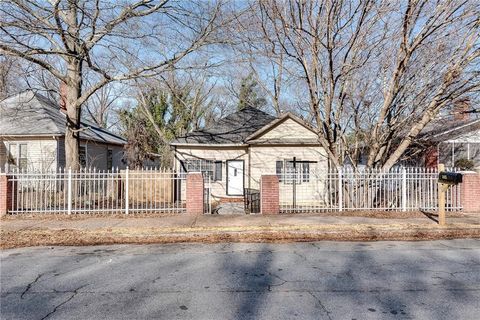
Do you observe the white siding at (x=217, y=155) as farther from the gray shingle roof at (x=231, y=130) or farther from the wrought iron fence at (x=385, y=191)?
the wrought iron fence at (x=385, y=191)

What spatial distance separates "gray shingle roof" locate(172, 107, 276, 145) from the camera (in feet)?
61.5

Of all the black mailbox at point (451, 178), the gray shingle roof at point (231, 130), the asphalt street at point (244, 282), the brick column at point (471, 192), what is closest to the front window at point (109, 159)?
the gray shingle roof at point (231, 130)

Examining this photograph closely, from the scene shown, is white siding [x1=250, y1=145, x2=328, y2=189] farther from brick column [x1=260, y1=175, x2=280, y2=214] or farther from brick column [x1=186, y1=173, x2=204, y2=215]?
brick column [x1=186, y1=173, x2=204, y2=215]

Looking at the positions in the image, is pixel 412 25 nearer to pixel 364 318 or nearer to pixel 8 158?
pixel 364 318

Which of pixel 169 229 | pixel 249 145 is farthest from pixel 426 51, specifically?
pixel 169 229

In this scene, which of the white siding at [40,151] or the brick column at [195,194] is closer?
the brick column at [195,194]

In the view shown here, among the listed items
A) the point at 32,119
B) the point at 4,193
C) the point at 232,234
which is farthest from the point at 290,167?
the point at 32,119

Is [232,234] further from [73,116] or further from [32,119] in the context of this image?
[32,119]

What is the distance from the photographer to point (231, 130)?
20.0 meters

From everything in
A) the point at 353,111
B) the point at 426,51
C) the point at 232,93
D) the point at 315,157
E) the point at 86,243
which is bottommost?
the point at 86,243

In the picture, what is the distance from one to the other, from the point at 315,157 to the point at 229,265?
38.1 feet

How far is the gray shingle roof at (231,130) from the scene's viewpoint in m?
18.7

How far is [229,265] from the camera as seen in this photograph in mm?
6461

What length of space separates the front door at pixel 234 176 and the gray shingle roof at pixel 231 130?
109 cm
